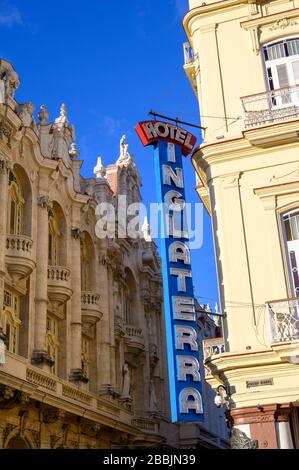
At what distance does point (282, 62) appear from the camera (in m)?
17.6

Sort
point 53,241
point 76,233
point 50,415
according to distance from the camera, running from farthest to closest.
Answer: point 76,233
point 53,241
point 50,415

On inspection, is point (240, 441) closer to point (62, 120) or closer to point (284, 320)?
point (284, 320)

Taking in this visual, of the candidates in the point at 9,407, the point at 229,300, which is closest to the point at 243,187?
the point at 229,300

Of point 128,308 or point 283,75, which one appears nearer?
point 283,75

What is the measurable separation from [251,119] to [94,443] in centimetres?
1741

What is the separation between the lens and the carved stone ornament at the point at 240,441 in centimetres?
1366

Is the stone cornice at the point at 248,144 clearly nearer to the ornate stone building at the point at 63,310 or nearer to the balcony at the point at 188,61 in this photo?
the balcony at the point at 188,61

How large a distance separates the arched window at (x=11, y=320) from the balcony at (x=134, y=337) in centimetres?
1170

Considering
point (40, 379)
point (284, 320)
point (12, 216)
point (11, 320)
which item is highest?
point (12, 216)

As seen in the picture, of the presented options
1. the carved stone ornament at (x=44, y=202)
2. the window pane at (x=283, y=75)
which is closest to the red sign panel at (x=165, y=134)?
the window pane at (x=283, y=75)

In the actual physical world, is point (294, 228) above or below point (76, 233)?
below

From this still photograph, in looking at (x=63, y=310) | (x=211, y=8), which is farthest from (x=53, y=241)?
(x=211, y=8)

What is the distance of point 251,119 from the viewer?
647 inches

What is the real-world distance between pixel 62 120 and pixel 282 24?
53.1 ft
